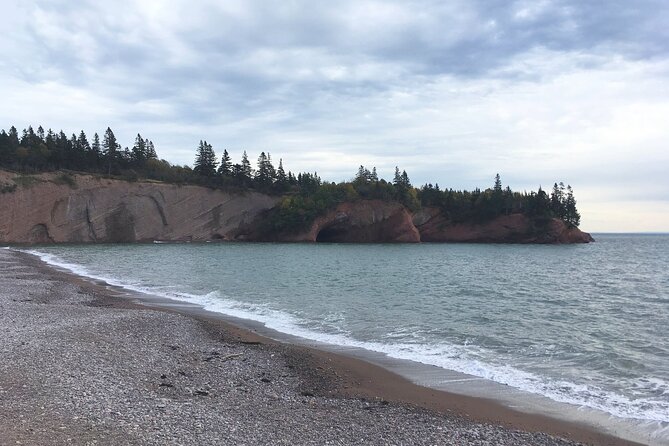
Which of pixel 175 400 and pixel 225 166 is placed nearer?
pixel 175 400

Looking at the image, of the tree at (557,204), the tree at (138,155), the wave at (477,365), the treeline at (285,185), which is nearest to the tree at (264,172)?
the treeline at (285,185)

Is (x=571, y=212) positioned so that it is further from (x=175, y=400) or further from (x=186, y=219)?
(x=175, y=400)

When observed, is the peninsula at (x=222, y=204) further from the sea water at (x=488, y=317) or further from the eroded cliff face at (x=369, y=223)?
the sea water at (x=488, y=317)

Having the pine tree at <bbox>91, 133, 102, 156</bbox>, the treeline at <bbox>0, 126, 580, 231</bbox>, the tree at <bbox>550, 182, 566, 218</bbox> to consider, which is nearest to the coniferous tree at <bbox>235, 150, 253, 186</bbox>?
the treeline at <bbox>0, 126, 580, 231</bbox>

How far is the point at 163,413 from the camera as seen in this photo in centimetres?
756

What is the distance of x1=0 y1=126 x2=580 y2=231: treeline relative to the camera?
9850 centimetres

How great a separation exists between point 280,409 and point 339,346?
6156mm

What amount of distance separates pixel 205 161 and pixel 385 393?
105047 mm

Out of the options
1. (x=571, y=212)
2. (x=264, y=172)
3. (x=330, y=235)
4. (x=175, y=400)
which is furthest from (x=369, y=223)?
(x=175, y=400)

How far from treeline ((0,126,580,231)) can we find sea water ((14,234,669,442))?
63643mm

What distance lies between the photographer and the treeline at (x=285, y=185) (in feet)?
323

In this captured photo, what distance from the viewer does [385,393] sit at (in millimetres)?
10039

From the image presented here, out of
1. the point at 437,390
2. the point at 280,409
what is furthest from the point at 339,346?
the point at 280,409

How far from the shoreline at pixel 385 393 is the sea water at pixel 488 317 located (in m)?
1.40
